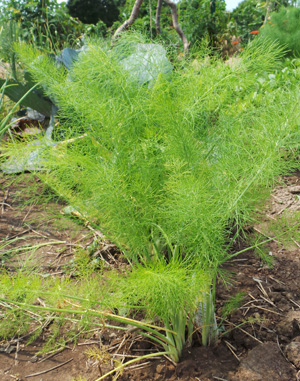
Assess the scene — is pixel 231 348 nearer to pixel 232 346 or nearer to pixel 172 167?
pixel 232 346

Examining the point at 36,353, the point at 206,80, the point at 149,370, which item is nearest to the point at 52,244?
the point at 36,353

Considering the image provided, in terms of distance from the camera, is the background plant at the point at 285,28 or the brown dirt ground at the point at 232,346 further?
the background plant at the point at 285,28

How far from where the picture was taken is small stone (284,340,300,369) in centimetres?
106

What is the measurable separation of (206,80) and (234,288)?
787mm

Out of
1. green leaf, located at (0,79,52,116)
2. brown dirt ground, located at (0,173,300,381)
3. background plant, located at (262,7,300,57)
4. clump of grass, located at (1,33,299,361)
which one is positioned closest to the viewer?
clump of grass, located at (1,33,299,361)

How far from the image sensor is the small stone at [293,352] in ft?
3.48

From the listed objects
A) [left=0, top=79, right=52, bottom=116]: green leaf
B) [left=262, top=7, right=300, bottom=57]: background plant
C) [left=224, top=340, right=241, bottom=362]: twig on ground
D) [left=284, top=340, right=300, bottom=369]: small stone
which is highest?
[left=0, top=79, right=52, bottom=116]: green leaf

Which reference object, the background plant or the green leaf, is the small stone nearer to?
the green leaf

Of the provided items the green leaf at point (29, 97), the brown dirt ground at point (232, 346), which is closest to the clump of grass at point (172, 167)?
the brown dirt ground at point (232, 346)

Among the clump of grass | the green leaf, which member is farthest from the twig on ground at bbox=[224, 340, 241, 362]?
the green leaf

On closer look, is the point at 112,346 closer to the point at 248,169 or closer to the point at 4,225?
the point at 248,169

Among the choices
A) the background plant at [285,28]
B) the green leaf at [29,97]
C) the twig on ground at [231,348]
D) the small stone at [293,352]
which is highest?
the green leaf at [29,97]

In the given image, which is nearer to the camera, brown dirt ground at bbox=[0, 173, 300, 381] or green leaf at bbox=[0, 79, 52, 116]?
brown dirt ground at bbox=[0, 173, 300, 381]

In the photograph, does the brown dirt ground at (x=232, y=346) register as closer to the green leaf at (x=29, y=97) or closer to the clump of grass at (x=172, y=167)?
the clump of grass at (x=172, y=167)
